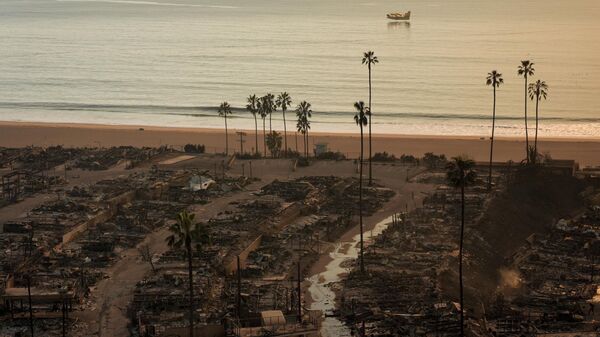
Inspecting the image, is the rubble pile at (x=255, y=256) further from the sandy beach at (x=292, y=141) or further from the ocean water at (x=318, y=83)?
the ocean water at (x=318, y=83)

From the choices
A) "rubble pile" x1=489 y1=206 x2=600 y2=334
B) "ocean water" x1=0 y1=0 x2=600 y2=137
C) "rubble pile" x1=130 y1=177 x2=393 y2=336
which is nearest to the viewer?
"rubble pile" x1=489 y1=206 x2=600 y2=334

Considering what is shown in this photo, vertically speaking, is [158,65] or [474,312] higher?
[158,65]

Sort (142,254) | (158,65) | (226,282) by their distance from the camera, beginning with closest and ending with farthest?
(226,282)
(142,254)
(158,65)

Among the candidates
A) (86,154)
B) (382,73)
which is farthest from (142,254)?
(382,73)

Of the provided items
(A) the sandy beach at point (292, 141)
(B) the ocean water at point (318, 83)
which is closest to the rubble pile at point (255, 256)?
(A) the sandy beach at point (292, 141)

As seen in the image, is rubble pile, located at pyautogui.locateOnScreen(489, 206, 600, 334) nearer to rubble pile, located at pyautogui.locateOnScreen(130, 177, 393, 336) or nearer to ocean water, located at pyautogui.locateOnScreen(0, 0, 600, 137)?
rubble pile, located at pyautogui.locateOnScreen(130, 177, 393, 336)

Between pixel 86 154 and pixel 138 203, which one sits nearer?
pixel 138 203

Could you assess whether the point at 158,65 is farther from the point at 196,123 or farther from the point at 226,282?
the point at 226,282

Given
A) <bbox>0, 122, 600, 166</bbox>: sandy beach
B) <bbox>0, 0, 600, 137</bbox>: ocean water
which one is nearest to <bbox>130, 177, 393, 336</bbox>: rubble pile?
<bbox>0, 122, 600, 166</bbox>: sandy beach
